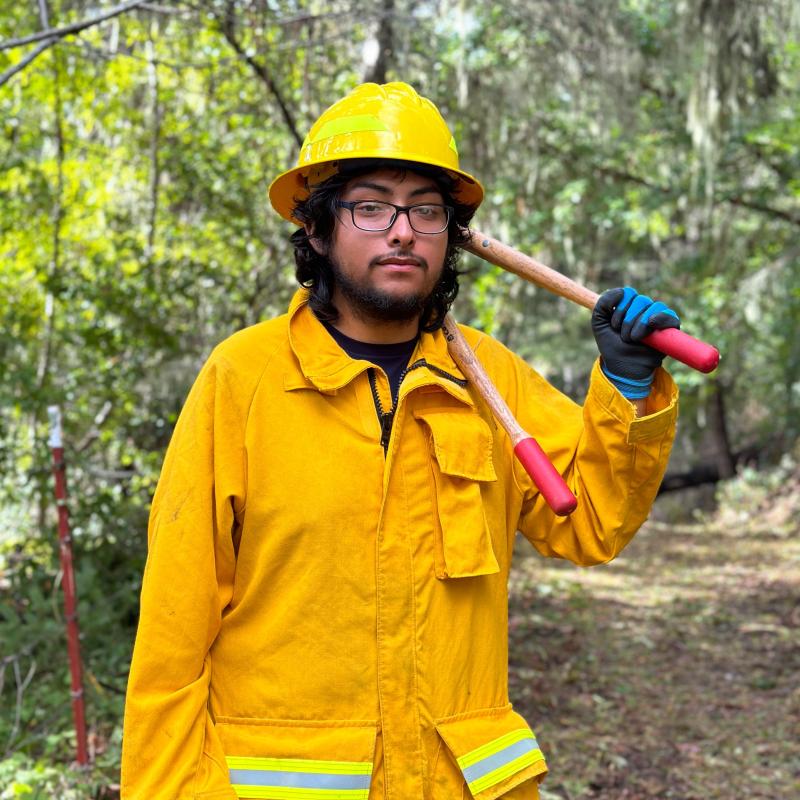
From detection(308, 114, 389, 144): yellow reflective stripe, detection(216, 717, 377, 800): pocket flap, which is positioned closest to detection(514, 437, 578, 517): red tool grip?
detection(216, 717, 377, 800): pocket flap

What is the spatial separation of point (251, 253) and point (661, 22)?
4810mm

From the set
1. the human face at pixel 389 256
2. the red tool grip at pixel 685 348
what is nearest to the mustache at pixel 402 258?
the human face at pixel 389 256

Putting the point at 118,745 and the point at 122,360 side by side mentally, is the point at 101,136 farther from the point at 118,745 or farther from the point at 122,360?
the point at 118,745

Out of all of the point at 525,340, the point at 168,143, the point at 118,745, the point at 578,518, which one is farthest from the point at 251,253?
the point at 525,340

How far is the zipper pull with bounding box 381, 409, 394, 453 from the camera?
2.03 metres

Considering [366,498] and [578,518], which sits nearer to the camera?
[366,498]

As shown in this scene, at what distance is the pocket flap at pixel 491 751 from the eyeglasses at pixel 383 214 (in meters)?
1.01

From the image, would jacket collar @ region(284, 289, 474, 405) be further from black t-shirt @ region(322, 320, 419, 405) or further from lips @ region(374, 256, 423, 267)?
lips @ region(374, 256, 423, 267)

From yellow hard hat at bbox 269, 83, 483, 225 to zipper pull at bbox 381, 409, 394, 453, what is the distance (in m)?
0.53

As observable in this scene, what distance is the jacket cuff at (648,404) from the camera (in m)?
2.00

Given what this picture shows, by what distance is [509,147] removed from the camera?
9.20 m

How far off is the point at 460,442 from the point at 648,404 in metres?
0.40

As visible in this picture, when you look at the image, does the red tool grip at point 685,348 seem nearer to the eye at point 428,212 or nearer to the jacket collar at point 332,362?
the jacket collar at point 332,362

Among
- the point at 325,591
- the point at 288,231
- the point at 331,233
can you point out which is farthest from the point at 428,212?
the point at 288,231
